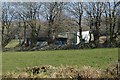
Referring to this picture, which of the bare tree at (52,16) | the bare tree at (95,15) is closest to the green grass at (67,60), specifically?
the bare tree at (52,16)

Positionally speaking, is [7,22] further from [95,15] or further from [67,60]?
[67,60]

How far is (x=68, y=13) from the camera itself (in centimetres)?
2055

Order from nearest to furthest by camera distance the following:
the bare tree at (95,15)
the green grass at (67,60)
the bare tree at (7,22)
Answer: the green grass at (67,60) < the bare tree at (7,22) < the bare tree at (95,15)

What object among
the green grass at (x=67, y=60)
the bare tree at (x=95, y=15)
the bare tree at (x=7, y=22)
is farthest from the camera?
the bare tree at (x=95, y=15)

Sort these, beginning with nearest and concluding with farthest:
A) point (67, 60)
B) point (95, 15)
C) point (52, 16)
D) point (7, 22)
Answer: point (67, 60), point (7, 22), point (52, 16), point (95, 15)

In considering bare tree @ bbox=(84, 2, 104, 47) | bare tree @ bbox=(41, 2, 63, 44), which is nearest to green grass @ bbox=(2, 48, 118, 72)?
bare tree @ bbox=(41, 2, 63, 44)

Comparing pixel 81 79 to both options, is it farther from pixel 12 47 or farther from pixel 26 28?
pixel 26 28

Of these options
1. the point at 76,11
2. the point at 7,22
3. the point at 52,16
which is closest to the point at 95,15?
the point at 76,11

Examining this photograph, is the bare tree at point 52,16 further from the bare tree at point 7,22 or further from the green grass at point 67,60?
the green grass at point 67,60

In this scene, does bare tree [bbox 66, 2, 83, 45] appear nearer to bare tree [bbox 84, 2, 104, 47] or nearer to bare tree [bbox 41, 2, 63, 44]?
bare tree [bbox 84, 2, 104, 47]

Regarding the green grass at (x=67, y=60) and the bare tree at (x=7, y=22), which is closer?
the green grass at (x=67, y=60)

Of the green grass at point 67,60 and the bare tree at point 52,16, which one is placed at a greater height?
the bare tree at point 52,16

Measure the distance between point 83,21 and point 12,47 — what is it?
7551mm

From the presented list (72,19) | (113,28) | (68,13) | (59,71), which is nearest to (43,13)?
(68,13)
